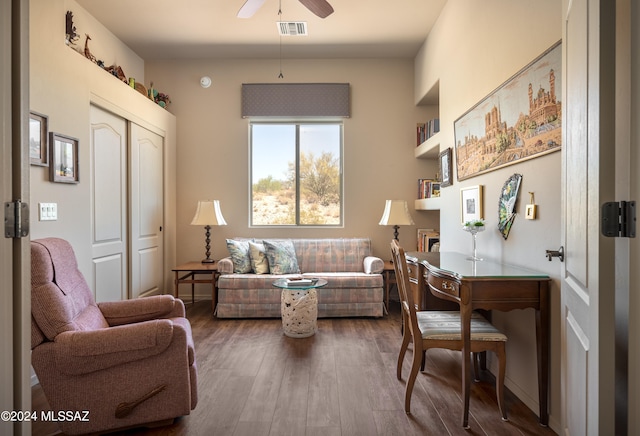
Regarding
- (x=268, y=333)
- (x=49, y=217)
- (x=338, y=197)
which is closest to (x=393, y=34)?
(x=338, y=197)

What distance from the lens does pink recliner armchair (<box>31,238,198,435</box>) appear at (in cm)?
183

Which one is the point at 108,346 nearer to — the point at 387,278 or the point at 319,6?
the point at 319,6

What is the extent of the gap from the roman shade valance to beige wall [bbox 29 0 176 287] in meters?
1.41

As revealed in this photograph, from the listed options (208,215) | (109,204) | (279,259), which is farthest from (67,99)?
(279,259)

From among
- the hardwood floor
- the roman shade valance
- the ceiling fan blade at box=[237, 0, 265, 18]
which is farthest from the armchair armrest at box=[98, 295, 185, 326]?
the roman shade valance

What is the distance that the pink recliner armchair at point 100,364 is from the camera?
183cm

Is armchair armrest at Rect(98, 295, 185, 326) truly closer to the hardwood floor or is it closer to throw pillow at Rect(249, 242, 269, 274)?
the hardwood floor

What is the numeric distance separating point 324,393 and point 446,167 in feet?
7.65

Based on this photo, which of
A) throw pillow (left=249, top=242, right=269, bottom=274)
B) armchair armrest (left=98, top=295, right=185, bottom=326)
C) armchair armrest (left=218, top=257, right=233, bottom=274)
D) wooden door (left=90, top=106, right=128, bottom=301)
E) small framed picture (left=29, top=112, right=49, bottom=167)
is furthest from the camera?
throw pillow (left=249, top=242, right=269, bottom=274)

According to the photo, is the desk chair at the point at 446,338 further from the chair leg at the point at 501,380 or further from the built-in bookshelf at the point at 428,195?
the built-in bookshelf at the point at 428,195

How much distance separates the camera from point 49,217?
2709 millimetres

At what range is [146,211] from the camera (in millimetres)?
4359

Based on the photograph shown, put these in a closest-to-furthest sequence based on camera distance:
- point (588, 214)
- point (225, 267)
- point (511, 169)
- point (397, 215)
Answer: point (588, 214) < point (511, 169) < point (225, 267) < point (397, 215)

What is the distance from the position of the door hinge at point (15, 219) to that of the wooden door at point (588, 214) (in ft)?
4.73
